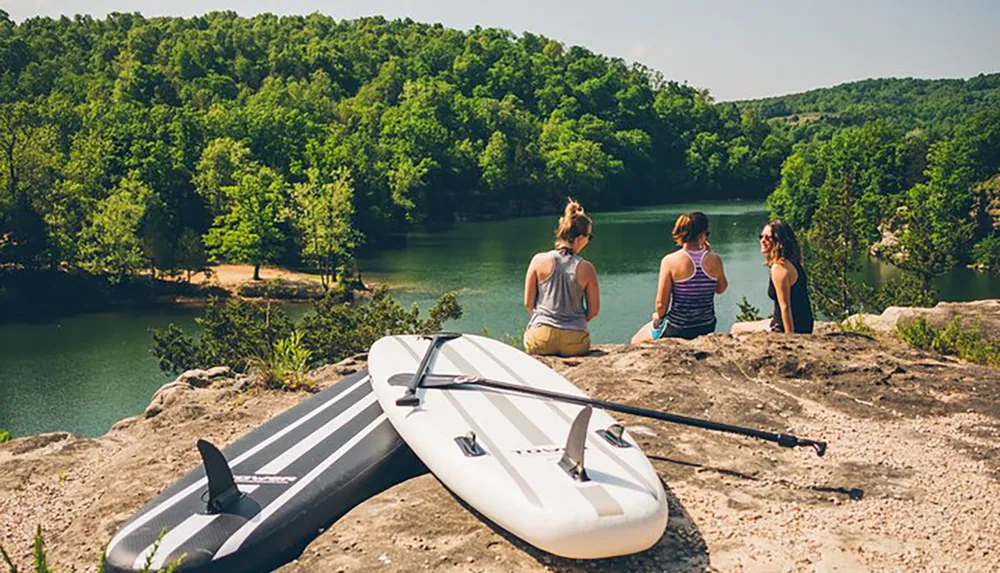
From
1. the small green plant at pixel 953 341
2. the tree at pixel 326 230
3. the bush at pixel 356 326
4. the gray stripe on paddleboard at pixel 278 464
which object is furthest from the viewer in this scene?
the tree at pixel 326 230

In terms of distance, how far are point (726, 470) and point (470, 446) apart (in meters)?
1.49

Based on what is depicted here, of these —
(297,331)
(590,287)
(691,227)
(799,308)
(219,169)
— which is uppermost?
(219,169)

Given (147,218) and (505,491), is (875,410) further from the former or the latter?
(147,218)

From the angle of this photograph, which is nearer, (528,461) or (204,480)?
(528,461)

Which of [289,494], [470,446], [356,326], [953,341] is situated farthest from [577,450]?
[356,326]

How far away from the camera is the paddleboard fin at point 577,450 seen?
157 inches

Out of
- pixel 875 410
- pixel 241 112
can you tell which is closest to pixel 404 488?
pixel 875 410

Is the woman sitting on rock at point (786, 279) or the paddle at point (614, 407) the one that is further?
the woman sitting on rock at point (786, 279)

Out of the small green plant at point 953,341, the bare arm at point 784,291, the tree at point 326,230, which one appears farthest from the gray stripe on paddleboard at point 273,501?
the tree at point 326,230

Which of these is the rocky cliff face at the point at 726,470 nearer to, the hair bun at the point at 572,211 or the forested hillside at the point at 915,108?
the hair bun at the point at 572,211

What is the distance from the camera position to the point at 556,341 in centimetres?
718

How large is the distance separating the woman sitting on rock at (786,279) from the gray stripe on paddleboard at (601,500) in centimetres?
371

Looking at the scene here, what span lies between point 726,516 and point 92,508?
365cm

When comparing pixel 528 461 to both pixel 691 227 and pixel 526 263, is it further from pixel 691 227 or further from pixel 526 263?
pixel 526 263
